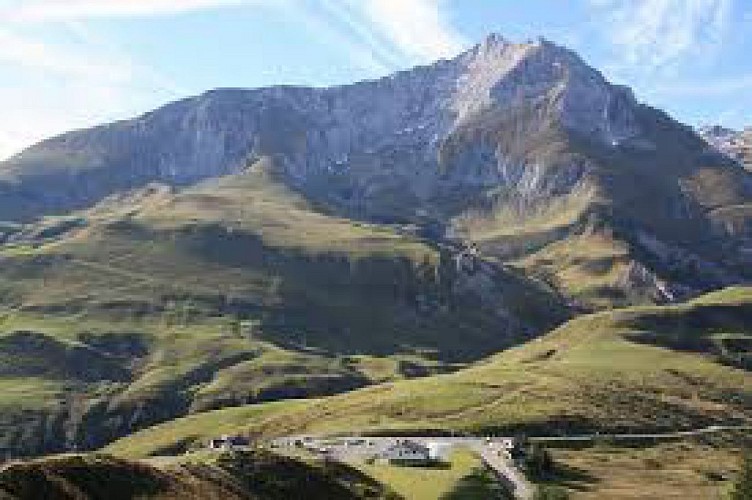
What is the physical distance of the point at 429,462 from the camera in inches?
7692

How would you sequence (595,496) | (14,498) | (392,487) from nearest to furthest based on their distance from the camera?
(14,498) → (392,487) → (595,496)

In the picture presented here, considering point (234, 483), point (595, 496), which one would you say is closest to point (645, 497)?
point (595, 496)

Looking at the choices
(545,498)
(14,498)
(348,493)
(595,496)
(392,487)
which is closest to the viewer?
(14,498)

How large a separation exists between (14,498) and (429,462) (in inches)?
4388

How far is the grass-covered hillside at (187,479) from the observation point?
96.0 metres

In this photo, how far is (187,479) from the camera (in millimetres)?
113875

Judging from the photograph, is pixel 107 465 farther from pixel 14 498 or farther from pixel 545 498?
pixel 545 498

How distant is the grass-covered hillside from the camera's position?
96000 mm

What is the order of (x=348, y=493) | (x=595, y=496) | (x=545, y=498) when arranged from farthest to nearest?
(x=595, y=496)
(x=545, y=498)
(x=348, y=493)

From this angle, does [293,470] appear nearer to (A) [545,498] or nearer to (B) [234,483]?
(B) [234,483]

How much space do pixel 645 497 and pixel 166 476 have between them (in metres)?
108

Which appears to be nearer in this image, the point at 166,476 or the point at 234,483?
the point at 166,476

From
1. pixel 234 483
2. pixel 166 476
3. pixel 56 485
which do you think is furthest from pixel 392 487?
pixel 56 485

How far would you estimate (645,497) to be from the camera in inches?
7810
